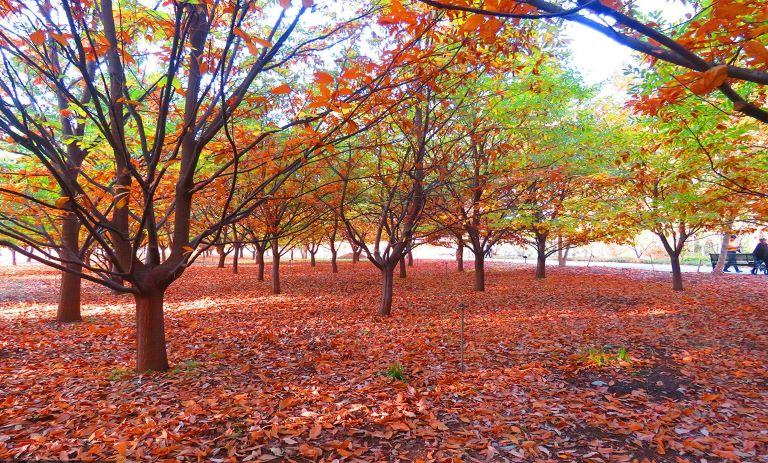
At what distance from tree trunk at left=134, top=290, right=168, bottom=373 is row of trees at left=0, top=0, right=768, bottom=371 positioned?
3 centimetres

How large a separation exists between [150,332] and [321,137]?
3.09 m

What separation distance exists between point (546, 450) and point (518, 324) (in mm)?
4673

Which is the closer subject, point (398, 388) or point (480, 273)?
point (398, 388)

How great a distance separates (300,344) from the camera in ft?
20.7

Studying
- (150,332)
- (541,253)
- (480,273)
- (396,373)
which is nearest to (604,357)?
(396,373)

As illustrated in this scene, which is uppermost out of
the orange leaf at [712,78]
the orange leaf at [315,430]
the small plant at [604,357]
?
the orange leaf at [712,78]

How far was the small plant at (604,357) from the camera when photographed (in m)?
5.05

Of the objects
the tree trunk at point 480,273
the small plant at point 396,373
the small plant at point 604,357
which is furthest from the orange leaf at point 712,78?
the tree trunk at point 480,273

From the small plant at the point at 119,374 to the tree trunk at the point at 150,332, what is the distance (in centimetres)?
13

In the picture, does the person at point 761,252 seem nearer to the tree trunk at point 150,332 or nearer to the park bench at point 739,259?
the park bench at point 739,259

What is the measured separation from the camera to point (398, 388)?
433 cm

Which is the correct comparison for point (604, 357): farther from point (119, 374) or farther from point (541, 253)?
point (541, 253)

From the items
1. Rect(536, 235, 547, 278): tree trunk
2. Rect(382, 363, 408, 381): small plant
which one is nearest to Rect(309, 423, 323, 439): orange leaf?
Rect(382, 363, 408, 381): small plant

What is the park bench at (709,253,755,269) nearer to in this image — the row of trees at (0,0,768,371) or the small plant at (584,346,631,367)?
the row of trees at (0,0,768,371)
